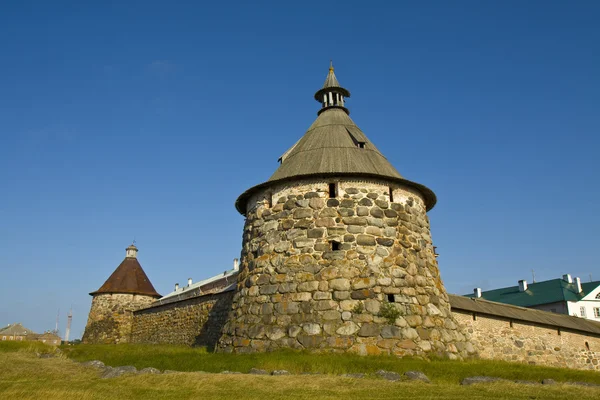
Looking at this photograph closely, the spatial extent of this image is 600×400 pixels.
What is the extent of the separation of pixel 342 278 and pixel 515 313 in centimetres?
1038

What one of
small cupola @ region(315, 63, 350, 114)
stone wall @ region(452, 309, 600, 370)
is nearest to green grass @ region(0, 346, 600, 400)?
stone wall @ region(452, 309, 600, 370)

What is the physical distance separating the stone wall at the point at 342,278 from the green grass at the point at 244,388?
3.40m

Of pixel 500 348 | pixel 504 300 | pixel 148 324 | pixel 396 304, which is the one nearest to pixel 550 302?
pixel 504 300

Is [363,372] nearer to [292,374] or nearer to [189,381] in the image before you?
[292,374]

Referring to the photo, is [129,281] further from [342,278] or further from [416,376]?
[416,376]

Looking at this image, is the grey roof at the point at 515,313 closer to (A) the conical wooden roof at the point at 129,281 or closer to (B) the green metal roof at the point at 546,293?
(B) the green metal roof at the point at 546,293

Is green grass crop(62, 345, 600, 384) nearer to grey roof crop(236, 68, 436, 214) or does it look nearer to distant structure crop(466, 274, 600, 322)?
grey roof crop(236, 68, 436, 214)

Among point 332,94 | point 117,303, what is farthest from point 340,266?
point 117,303

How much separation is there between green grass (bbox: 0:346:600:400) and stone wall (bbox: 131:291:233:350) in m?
8.90

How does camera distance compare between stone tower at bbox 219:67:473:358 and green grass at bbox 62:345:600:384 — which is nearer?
green grass at bbox 62:345:600:384

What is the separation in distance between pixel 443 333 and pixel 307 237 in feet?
14.1

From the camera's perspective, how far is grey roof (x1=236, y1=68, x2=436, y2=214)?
14.0 metres

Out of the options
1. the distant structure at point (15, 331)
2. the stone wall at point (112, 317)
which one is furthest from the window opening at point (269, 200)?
the distant structure at point (15, 331)

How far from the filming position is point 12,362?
10.4m
